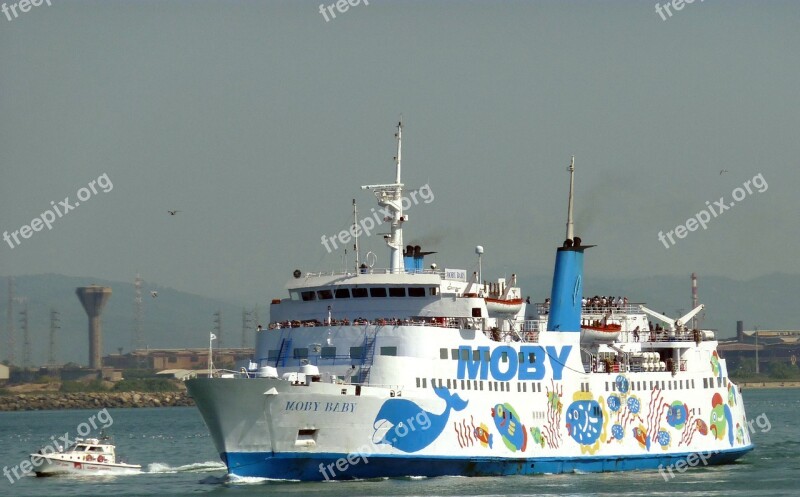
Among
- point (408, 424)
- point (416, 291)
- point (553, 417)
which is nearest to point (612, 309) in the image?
point (553, 417)

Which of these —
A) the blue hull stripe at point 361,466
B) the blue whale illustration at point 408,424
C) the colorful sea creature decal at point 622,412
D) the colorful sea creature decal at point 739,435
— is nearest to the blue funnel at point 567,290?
the colorful sea creature decal at point 622,412

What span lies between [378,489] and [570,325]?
10837 mm

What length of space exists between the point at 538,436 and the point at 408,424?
555cm

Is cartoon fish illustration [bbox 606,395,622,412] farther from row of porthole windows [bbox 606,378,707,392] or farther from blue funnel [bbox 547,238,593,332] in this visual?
blue funnel [bbox 547,238,593,332]

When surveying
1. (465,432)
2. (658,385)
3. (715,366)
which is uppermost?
(715,366)

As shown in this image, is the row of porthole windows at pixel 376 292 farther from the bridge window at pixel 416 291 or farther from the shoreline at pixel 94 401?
the shoreline at pixel 94 401

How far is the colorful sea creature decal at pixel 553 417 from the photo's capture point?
46.7 metres

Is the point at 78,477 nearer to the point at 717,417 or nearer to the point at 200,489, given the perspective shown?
the point at 200,489

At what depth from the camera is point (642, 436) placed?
49406 millimetres

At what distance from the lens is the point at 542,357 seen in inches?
1854

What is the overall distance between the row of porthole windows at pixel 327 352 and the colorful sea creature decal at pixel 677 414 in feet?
39.1

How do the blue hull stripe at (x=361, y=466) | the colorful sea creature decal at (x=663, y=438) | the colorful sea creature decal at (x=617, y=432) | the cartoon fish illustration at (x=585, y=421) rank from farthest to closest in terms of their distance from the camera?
1. the colorful sea creature decal at (x=663, y=438)
2. the colorful sea creature decal at (x=617, y=432)
3. the cartoon fish illustration at (x=585, y=421)
4. the blue hull stripe at (x=361, y=466)

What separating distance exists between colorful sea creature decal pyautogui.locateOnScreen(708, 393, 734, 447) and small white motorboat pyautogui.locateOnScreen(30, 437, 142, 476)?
20574 millimetres

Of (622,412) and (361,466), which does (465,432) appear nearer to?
(361,466)
